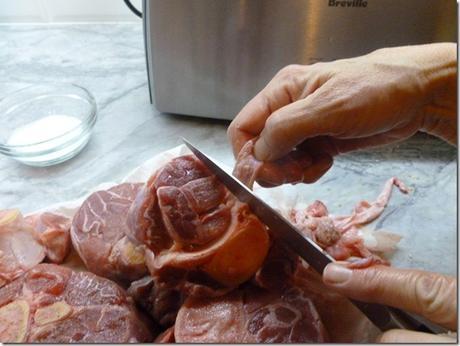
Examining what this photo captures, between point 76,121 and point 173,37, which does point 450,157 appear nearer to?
point 173,37

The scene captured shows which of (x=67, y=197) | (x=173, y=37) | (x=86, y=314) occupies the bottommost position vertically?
(x=67, y=197)

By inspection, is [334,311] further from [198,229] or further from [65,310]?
[65,310]

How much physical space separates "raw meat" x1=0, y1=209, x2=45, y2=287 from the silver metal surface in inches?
28.5

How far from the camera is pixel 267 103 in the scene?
111 cm

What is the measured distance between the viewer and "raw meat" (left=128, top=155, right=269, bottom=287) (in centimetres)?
89

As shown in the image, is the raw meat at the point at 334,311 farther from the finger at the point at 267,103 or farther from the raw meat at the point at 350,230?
the finger at the point at 267,103

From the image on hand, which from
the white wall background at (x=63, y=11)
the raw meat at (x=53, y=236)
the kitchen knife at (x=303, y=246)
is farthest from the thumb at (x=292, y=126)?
the white wall background at (x=63, y=11)

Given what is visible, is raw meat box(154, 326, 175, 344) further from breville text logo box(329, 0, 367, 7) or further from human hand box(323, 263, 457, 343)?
breville text logo box(329, 0, 367, 7)

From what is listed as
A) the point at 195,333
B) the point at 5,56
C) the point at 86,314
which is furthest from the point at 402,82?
the point at 5,56

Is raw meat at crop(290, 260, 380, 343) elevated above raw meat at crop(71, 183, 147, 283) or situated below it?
below

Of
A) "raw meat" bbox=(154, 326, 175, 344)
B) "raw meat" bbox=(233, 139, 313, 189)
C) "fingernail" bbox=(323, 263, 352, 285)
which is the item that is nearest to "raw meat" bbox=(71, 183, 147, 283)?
"raw meat" bbox=(154, 326, 175, 344)

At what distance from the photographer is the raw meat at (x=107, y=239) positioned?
100cm

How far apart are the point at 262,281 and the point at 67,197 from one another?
29.5 inches

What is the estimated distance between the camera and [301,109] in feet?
3.17
